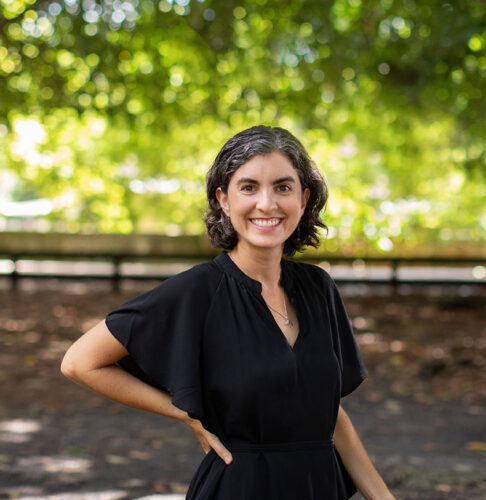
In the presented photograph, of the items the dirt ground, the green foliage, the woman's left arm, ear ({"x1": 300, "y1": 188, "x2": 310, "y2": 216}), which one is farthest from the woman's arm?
the green foliage

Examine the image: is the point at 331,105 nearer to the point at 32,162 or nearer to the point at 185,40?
the point at 185,40

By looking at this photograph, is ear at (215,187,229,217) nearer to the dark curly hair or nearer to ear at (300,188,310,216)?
the dark curly hair

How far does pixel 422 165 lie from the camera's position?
17.9m

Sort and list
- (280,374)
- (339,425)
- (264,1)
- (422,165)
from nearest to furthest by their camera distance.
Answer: (280,374), (339,425), (264,1), (422,165)

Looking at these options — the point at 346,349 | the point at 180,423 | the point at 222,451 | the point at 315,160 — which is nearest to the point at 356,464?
the point at 346,349

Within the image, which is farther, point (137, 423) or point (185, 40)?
point (185, 40)

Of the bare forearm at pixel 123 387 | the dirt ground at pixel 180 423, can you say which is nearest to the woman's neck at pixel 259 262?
the bare forearm at pixel 123 387

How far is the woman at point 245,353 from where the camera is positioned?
203cm

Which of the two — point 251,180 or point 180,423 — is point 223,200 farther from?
point 180,423

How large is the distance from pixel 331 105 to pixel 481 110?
2.84 metres

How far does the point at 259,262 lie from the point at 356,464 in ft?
2.35

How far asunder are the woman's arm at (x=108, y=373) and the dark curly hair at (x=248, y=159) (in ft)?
1.54

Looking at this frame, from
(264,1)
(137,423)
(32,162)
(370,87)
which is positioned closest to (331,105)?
(370,87)

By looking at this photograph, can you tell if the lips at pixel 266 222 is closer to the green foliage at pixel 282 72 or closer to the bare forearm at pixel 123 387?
the bare forearm at pixel 123 387
